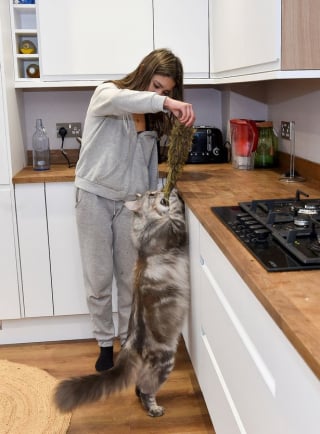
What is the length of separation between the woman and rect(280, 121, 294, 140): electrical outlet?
663 mm

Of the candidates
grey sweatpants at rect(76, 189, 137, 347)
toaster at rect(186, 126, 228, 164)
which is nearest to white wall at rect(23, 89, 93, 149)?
toaster at rect(186, 126, 228, 164)

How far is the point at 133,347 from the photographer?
2062 millimetres

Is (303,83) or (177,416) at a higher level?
(303,83)

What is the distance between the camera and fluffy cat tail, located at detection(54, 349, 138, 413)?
180 cm

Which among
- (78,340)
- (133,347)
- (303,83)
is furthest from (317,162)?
(78,340)

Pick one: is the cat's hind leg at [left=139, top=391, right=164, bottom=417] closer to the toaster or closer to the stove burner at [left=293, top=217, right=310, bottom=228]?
the stove burner at [left=293, top=217, right=310, bottom=228]

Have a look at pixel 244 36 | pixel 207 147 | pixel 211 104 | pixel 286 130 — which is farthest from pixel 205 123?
pixel 244 36

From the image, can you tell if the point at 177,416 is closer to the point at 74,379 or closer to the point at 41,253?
the point at 74,379

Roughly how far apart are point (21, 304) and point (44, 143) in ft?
2.93

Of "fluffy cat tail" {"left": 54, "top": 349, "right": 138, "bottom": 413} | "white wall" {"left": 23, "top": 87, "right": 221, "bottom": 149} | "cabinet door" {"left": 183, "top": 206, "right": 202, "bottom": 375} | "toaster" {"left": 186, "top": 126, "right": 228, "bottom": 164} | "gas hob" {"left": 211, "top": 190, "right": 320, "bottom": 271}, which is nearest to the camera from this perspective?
"gas hob" {"left": 211, "top": 190, "right": 320, "bottom": 271}

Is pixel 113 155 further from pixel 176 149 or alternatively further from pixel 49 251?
pixel 49 251

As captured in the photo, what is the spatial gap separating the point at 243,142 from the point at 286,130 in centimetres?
23

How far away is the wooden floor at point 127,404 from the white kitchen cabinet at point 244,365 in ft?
0.78

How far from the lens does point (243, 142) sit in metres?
2.80
